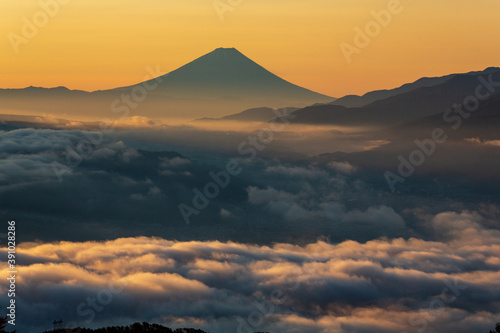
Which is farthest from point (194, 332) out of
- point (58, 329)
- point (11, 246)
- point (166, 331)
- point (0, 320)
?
point (0, 320)

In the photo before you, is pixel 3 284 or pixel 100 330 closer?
pixel 100 330

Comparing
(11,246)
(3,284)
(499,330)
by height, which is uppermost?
(3,284)

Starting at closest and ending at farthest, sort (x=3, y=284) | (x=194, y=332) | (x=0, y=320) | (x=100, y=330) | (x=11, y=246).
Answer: (x=0, y=320) → (x=11, y=246) → (x=100, y=330) → (x=194, y=332) → (x=3, y=284)

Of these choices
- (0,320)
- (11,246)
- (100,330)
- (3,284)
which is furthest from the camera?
(3,284)

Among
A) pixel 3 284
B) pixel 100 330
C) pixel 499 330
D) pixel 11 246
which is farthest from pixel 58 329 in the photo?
pixel 3 284

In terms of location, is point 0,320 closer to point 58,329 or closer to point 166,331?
point 58,329

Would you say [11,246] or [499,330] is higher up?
[11,246]

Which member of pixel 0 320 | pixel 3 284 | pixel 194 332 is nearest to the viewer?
pixel 0 320

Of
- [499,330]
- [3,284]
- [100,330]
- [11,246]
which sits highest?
[3,284]

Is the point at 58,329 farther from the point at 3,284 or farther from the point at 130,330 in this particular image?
the point at 3,284
